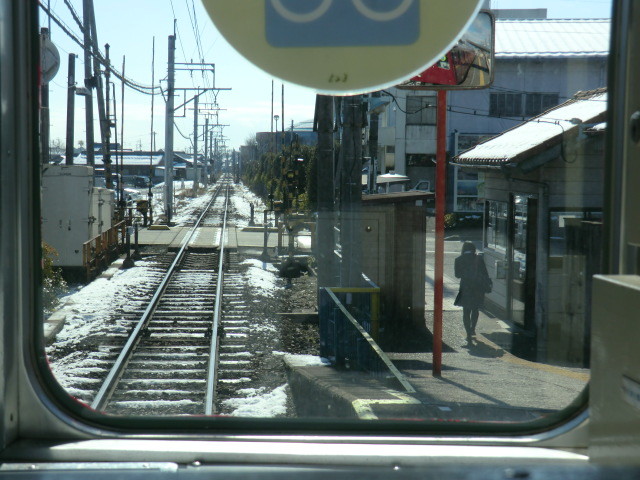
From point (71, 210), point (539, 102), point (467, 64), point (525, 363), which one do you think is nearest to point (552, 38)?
point (539, 102)

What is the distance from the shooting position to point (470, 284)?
Result: 1.86 m

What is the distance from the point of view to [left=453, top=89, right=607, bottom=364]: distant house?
166 centimetres

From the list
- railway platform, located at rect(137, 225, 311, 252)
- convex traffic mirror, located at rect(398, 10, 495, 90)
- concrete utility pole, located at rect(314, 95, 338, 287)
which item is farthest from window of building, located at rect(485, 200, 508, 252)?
railway platform, located at rect(137, 225, 311, 252)

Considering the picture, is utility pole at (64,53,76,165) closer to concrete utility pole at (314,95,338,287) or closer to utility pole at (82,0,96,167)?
utility pole at (82,0,96,167)

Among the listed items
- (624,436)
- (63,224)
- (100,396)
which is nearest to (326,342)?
(100,396)

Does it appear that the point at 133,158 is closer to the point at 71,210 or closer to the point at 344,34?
the point at 71,210

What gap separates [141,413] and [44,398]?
24 cm

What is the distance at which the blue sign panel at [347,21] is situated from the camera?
1.38 m

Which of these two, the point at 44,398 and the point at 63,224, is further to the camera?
the point at 63,224

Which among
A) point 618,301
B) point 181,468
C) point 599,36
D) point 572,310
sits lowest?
point 181,468

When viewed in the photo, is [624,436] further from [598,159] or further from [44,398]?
[44,398]

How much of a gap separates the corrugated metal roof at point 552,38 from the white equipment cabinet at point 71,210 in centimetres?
112

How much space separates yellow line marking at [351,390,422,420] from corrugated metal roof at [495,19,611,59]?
2.92 ft

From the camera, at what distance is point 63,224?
2373 mm
